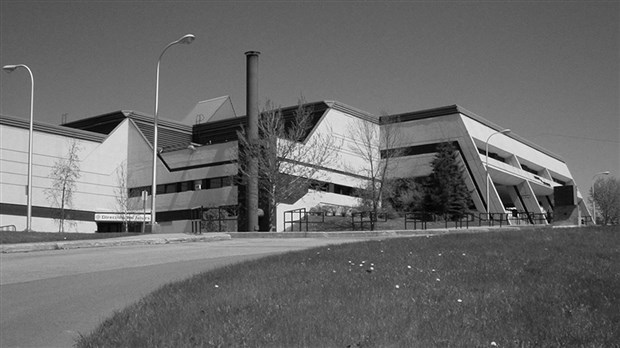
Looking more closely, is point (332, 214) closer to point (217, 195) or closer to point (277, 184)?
point (277, 184)

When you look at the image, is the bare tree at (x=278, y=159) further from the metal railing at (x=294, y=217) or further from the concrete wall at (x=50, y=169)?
the concrete wall at (x=50, y=169)

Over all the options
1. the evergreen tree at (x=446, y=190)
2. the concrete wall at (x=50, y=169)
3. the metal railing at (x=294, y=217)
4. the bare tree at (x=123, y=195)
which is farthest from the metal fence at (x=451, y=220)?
the concrete wall at (x=50, y=169)

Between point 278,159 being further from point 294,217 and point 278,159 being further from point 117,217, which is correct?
point 117,217

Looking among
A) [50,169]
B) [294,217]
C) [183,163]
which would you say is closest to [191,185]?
[183,163]

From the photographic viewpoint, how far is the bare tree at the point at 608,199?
68625 mm

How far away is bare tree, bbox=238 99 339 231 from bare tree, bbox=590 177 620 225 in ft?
121

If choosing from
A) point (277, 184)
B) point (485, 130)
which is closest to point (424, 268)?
point (277, 184)

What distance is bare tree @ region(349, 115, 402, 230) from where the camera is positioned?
48.2m

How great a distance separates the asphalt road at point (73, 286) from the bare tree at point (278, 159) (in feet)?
86.4

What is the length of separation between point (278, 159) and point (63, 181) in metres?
23.7

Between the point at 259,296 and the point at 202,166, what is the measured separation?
49947 mm

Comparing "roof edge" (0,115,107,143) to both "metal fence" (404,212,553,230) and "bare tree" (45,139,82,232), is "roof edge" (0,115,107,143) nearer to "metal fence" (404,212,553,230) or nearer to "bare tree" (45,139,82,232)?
"bare tree" (45,139,82,232)

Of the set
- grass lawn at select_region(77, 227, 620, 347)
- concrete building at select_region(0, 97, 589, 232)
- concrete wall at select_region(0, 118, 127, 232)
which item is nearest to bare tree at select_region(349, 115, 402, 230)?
concrete building at select_region(0, 97, 589, 232)

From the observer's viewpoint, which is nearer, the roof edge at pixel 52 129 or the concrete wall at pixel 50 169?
the concrete wall at pixel 50 169
